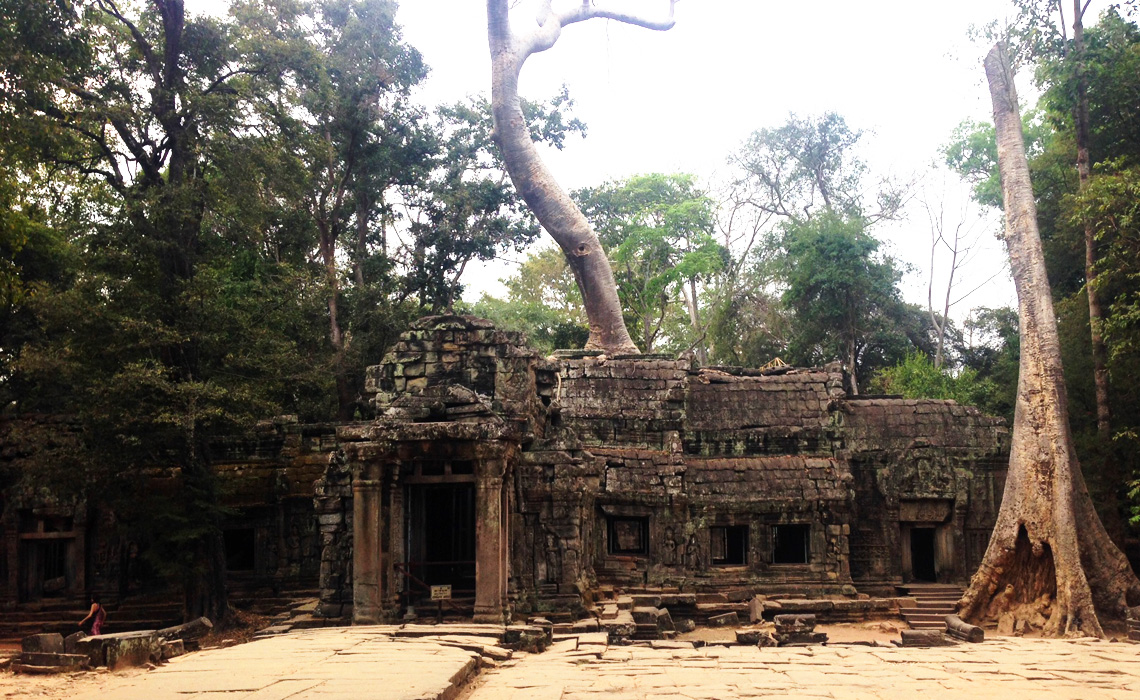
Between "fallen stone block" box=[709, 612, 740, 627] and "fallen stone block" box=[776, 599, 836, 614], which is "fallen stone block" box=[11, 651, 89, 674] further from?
"fallen stone block" box=[776, 599, 836, 614]

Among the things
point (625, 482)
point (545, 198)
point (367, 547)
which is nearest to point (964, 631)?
point (625, 482)

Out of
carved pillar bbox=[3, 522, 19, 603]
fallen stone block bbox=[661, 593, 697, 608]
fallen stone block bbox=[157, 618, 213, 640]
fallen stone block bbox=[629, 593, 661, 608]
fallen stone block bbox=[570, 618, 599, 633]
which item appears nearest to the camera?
fallen stone block bbox=[570, 618, 599, 633]

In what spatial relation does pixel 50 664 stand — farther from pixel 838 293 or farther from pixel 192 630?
pixel 838 293

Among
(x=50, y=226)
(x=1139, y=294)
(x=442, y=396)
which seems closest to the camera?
(x=442, y=396)

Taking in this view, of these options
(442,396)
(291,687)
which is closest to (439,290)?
(442,396)

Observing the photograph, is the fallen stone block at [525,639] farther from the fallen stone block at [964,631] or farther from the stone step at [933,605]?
the stone step at [933,605]

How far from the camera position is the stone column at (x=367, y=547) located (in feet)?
40.5

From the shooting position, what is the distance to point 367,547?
491 inches

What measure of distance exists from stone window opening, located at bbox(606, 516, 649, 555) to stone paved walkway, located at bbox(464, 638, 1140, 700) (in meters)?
6.11

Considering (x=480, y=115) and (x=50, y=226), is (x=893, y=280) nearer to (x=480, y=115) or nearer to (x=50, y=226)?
(x=480, y=115)

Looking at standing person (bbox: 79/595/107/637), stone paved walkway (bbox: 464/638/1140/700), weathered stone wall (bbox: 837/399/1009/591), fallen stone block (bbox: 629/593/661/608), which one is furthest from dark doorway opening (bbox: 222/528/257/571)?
weathered stone wall (bbox: 837/399/1009/591)

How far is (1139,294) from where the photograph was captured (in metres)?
14.5

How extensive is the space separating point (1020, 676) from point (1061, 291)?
15.4m

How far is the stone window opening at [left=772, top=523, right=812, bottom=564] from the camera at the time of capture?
18.4 metres
